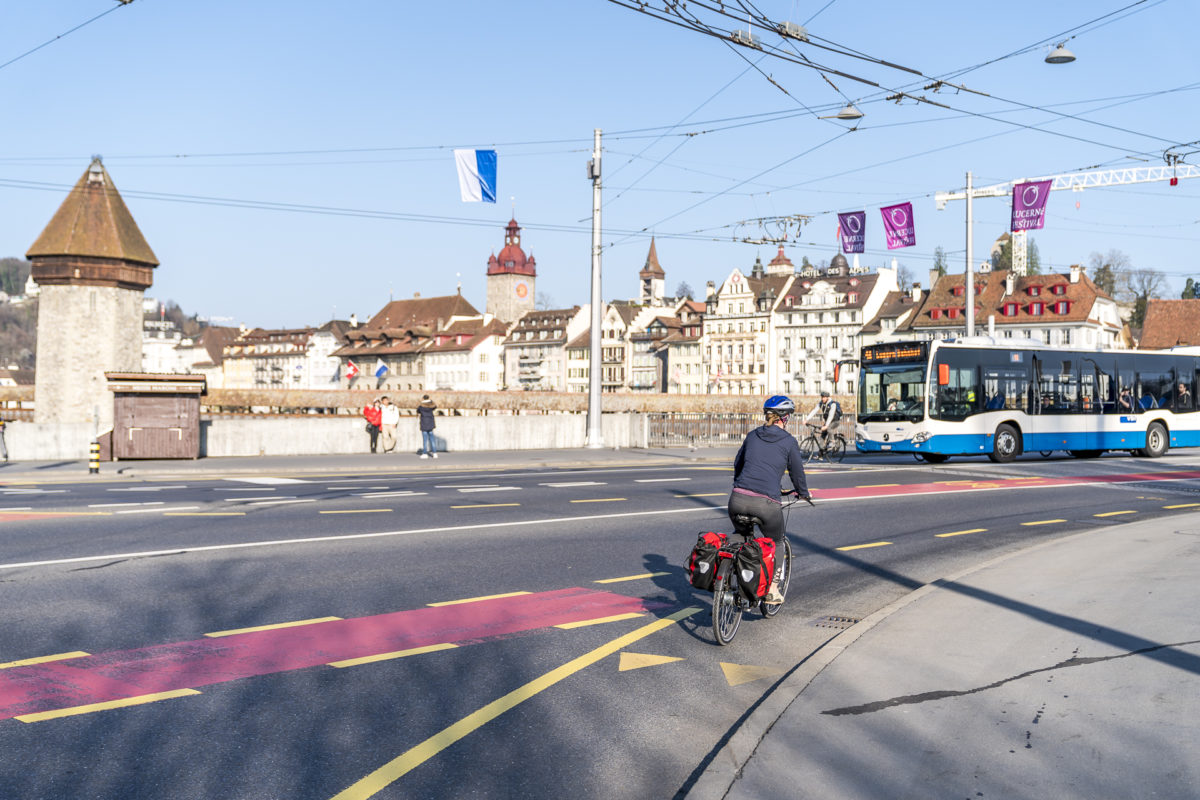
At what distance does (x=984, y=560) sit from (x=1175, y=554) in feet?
6.33

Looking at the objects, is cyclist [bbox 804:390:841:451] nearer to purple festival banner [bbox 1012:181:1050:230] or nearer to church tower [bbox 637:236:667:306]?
purple festival banner [bbox 1012:181:1050:230]

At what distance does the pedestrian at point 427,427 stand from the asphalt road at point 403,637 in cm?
1376

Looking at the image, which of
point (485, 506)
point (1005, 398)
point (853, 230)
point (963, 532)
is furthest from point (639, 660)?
point (853, 230)

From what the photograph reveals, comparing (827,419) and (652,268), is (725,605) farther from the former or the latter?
(652,268)

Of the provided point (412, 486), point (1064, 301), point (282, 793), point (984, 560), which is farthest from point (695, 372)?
point (282, 793)

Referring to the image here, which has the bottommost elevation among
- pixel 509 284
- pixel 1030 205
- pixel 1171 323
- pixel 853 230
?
pixel 853 230

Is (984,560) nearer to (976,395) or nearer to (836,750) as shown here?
(836,750)

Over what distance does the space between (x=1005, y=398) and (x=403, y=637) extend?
23850 millimetres

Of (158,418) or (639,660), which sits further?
(158,418)

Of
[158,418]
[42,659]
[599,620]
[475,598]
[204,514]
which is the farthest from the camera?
[158,418]

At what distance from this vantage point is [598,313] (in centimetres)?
3456

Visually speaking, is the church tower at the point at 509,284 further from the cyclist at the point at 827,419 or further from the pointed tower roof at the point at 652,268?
the cyclist at the point at 827,419

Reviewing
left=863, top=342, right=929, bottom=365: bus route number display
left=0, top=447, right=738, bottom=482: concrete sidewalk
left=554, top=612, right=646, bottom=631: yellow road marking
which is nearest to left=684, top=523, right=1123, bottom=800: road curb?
left=554, top=612, right=646, bottom=631: yellow road marking

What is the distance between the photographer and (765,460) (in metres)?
8.59
